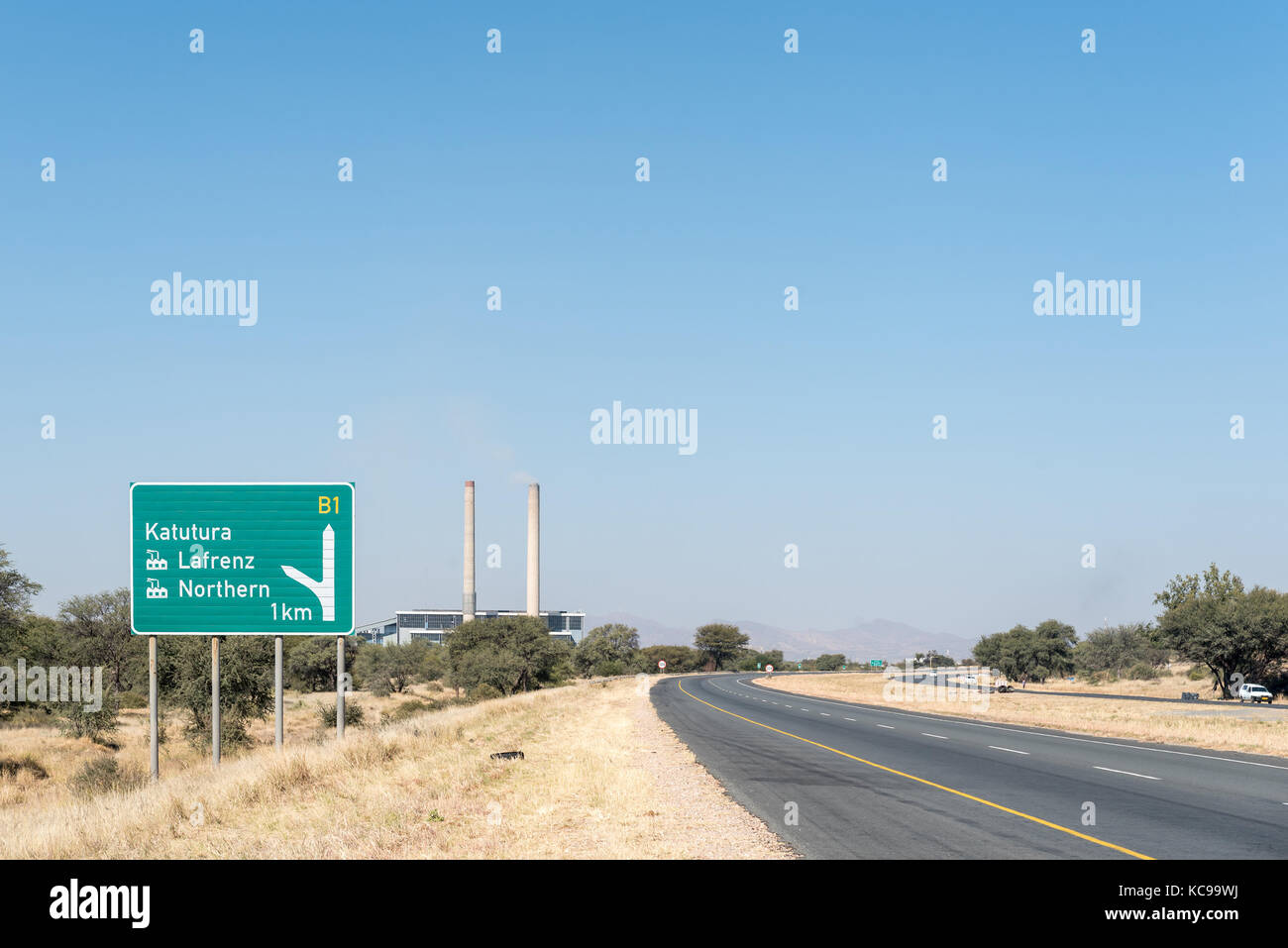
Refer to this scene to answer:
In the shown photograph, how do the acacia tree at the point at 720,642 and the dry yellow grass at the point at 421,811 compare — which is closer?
the dry yellow grass at the point at 421,811

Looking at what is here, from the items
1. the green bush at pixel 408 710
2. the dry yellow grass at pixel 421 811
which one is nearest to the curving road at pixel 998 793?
the dry yellow grass at pixel 421 811

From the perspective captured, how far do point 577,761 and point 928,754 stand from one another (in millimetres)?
9171

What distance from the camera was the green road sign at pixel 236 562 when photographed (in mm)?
25656

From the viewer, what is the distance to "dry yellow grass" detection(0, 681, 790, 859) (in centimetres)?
1210

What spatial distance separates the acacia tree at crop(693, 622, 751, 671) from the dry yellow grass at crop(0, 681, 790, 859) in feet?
548

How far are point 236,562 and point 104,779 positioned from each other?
1043 cm

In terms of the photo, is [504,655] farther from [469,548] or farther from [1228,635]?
[1228,635]

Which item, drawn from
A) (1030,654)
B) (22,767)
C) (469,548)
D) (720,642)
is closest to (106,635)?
(22,767)

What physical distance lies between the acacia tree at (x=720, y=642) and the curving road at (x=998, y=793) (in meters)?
160

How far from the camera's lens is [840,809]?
15.7 metres

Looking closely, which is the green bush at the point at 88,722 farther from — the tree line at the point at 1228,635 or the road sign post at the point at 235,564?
the tree line at the point at 1228,635

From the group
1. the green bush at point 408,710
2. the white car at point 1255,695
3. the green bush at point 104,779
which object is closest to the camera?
the green bush at point 104,779

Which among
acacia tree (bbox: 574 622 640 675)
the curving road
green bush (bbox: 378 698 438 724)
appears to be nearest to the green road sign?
the curving road
